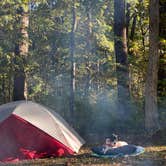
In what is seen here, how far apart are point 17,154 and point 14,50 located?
8155 millimetres

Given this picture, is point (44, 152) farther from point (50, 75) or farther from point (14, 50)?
point (50, 75)

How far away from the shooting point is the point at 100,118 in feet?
→ 50.9

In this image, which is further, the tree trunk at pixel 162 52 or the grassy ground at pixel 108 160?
the tree trunk at pixel 162 52

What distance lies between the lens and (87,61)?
21.8 m

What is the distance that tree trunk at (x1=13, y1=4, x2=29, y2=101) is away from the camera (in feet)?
56.0

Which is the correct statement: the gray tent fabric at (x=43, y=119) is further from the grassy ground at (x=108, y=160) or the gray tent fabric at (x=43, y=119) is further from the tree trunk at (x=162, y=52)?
the tree trunk at (x=162, y=52)

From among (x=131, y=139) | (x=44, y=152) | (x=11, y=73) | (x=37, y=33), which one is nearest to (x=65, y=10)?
(x=37, y=33)

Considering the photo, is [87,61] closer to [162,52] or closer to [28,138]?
[162,52]

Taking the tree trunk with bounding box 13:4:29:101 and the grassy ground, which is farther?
the tree trunk with bounding box 13:4:29:101

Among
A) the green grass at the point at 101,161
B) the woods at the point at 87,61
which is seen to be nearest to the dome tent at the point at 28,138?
the green grass at the point at 101,161

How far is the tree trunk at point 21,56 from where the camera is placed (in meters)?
17.1

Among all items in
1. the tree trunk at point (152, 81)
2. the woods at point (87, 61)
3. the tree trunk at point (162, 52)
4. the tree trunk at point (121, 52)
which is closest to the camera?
the tree trunk at point (152, 81)

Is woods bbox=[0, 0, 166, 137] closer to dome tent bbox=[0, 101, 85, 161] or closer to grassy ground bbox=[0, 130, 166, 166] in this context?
grassy ground bbox=[0, 130, 166, 166]

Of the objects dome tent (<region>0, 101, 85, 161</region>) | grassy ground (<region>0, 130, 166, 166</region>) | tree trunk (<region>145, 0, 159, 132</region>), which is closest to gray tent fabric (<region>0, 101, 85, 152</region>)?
dome tent (<region>0, 101, 85, 161</region>)
